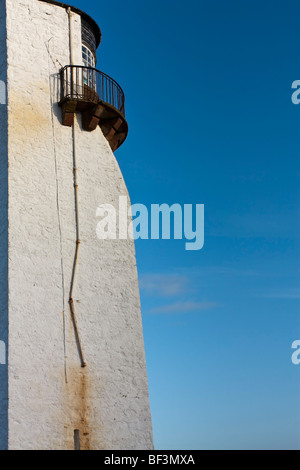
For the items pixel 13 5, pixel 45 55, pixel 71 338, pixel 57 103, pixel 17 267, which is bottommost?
pixel 71 338

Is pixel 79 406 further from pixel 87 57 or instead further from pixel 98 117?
pixel 87 57

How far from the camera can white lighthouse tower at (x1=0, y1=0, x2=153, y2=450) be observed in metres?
14.0

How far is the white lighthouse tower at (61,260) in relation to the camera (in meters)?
14.0

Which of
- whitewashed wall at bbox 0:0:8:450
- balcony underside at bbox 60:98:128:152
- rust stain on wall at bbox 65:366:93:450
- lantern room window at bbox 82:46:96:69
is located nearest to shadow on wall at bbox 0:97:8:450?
whitewashed wall at bbox 0:0:8:450

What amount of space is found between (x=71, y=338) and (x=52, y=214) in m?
3.23

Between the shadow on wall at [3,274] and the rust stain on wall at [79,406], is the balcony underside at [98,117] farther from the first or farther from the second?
the rust stain on wall at [79,406]

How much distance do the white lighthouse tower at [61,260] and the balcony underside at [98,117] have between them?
0.03 metres

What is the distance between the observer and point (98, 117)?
1717 cm

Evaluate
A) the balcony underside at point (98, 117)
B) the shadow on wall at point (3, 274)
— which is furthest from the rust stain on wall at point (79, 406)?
the balcony underside at point (98, 117)

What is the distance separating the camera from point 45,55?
17.1 meters
